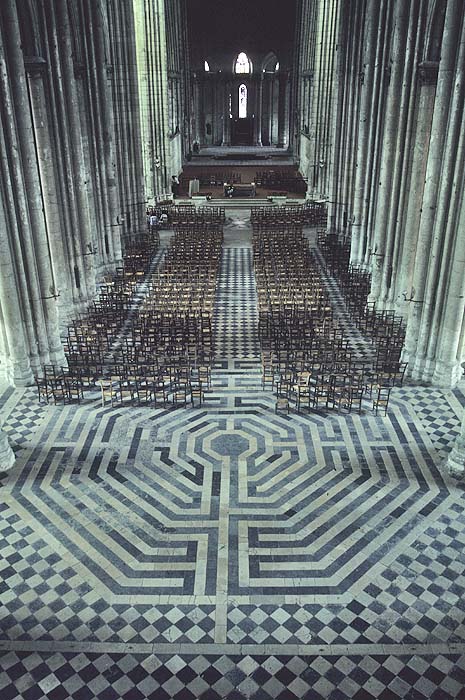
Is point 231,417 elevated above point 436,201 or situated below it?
below

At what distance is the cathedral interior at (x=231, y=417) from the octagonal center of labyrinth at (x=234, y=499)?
0.06 meters

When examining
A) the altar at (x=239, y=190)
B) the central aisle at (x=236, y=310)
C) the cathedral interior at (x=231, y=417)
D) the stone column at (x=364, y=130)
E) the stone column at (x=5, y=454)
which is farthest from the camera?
the altar at (x=239, y=190)

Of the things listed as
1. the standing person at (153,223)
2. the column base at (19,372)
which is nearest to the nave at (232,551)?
the column base at (19,372)

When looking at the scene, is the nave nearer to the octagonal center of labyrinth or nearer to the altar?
the octagonal center of labyrinth

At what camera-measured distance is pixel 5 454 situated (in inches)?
570

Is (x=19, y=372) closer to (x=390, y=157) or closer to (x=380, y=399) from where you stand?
(x=380, y=399)

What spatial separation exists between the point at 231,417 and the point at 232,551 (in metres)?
5.22

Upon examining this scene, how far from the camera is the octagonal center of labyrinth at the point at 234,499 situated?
1151 centimetres

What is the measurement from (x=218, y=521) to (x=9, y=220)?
10.7 m

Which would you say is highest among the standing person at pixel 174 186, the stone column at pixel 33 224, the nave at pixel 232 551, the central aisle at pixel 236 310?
the stone column at pixel 33 224

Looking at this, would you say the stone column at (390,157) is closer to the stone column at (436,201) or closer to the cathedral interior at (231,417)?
the cathedral interior at (231,417)

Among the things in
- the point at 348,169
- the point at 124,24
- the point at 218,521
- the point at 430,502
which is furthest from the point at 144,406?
the point at 124,24

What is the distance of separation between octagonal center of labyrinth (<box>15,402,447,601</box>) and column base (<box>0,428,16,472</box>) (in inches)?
18.0

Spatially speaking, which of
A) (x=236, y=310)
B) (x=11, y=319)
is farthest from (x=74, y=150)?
(x=236, y=310)
